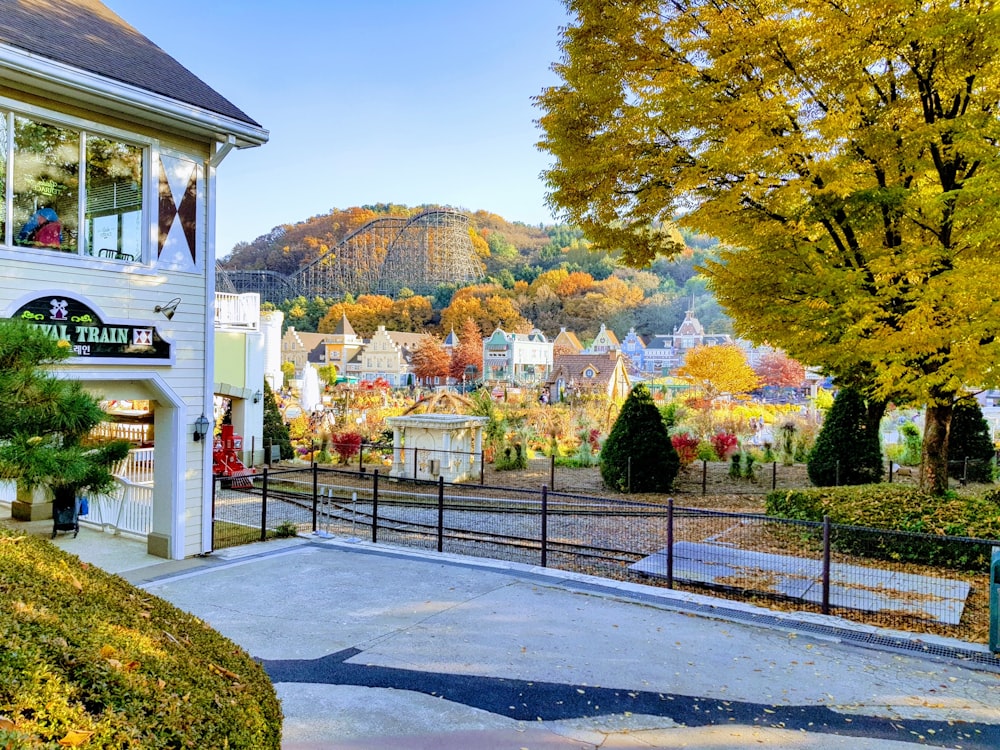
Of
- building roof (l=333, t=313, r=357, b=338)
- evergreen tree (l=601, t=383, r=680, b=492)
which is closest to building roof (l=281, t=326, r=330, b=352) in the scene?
building roof (l=333, t=313, r=357, b=338)

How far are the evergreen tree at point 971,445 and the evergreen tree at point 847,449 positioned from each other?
3.24 meters

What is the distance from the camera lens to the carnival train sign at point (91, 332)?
719 cm

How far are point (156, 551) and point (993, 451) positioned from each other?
61.2 ft

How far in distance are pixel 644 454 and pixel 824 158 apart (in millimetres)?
7817

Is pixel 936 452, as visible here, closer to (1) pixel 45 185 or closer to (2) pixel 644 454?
(2) pixel 644 454

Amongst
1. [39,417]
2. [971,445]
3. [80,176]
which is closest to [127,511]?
[80,176]

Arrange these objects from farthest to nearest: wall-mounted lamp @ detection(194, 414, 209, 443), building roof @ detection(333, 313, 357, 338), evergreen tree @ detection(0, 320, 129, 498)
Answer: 1. building roof @ detection(333, 313, 357, 338)
2. wall-mounted lamp @ detection(194, 414, 209, 443)
3. evergreen tree @ detection(0, 320, 129, 498)

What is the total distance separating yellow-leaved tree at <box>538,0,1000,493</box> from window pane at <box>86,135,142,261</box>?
605cm

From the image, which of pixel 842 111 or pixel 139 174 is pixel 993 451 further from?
pixel 139 174

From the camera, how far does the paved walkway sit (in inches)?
165

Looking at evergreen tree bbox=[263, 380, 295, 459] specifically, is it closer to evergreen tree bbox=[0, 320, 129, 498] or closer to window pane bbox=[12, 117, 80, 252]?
window pane bbox=[12, 117, 80, 252]

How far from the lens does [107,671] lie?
6.96 feet

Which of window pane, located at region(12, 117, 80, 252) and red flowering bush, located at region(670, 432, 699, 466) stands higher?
window pane, located at region(12, 117, 80, 252)

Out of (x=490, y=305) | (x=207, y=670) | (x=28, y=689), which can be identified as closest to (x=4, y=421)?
(x=207, y=670)
